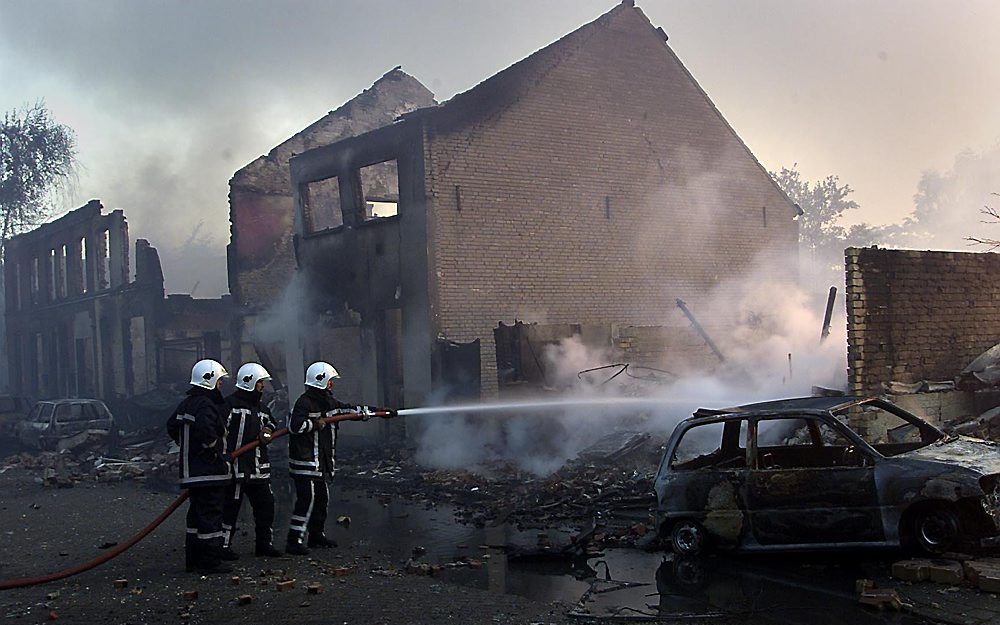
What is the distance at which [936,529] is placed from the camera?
6508 millimetres

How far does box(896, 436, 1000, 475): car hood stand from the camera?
21.3 feet

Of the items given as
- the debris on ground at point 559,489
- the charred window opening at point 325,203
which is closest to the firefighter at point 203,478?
the debris on ground at point 559,489

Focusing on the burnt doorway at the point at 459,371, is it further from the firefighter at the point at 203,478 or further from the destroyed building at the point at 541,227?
the firefighter at the point at 203,478

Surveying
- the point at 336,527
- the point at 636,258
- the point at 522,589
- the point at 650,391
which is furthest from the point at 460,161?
the point at 522,589

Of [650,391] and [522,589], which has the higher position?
[650,391]

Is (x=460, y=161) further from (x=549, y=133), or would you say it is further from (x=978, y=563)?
(x=978, y=563)

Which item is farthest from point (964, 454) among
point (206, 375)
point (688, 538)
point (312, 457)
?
point (206, 375)

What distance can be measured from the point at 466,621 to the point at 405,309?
1235cm

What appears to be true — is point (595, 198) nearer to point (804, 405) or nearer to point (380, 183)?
point (380, 183)

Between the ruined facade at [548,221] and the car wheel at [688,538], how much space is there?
7.78 meters

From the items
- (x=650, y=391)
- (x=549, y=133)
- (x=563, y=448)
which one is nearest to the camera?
(x=563, y=448)

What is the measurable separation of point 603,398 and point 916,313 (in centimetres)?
526

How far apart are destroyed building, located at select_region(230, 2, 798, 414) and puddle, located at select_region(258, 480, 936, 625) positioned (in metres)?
6.24

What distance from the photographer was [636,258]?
20.4 m
